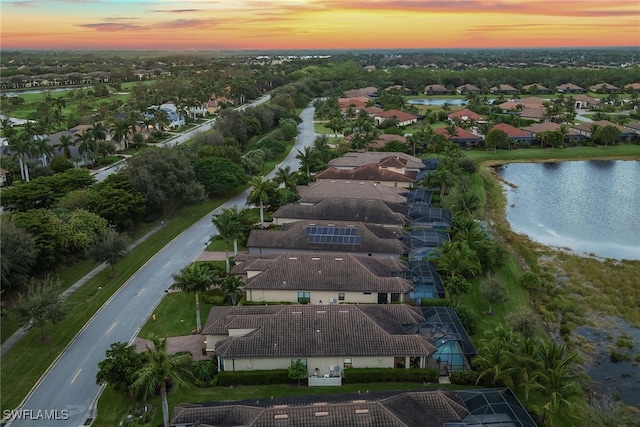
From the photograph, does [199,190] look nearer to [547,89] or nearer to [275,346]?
[275,346]

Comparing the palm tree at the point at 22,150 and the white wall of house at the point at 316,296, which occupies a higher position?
the palm tree at the point at 22,150

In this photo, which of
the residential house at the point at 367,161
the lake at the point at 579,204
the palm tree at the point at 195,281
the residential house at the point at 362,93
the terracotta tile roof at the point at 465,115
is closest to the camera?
the palm tree at the point at 195,281

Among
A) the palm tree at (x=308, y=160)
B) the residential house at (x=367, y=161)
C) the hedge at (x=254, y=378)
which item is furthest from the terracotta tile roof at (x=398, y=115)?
the hedge at (x=254, y=378)

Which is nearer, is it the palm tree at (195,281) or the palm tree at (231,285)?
the palm tree at (195,281)

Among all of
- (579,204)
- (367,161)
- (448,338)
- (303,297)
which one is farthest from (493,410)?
(367,161)

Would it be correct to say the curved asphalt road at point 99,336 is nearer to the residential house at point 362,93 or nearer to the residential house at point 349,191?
the residential house at point 349,191

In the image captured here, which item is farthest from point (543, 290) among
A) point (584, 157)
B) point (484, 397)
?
point (584, 157)
